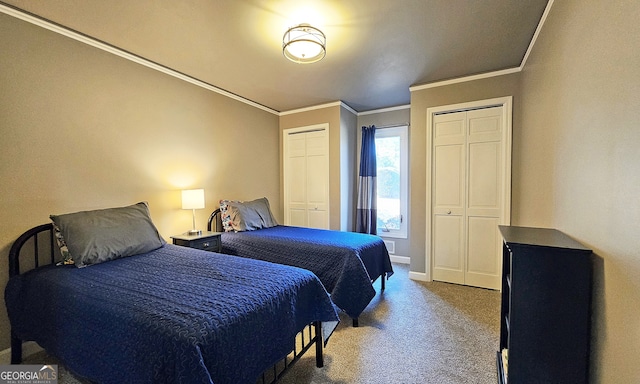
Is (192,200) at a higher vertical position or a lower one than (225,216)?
higher

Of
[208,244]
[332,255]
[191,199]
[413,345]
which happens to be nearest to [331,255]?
[332,255]

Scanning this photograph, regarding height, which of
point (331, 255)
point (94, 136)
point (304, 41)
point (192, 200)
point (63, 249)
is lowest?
point (331, 255)

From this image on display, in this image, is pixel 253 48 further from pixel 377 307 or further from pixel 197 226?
pixel 377 307

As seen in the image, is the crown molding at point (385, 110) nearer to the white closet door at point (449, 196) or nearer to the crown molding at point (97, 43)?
the white closet door at point (449, 196)

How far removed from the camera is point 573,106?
57.7 inches

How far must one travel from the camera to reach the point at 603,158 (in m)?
1.15

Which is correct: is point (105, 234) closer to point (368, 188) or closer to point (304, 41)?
point (304, 41)

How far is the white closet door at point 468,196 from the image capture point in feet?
10.3

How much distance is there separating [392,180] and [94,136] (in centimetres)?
386

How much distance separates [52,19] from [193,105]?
4.41 ft

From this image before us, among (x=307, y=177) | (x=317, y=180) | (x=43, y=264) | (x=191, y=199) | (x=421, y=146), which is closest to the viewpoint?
(x=43, y=264)

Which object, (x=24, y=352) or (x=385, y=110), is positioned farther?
(x=385, y=110)

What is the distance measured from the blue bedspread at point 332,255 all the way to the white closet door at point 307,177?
110cm

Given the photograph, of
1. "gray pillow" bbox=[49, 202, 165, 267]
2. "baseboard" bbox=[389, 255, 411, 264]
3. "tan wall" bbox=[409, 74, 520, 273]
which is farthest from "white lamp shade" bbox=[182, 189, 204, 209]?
"baseboard" bbox=[389, 255, 411, 264]
